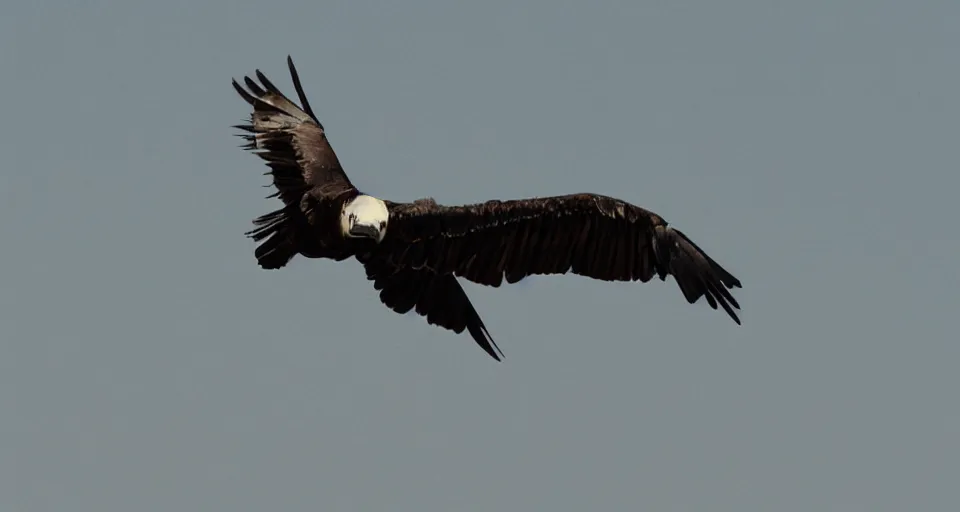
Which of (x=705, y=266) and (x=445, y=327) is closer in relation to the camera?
(x=705, y=266)

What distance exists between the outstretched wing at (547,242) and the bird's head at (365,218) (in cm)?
16

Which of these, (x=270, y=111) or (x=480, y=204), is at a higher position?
(x=270, y=111)

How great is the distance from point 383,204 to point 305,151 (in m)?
2.03

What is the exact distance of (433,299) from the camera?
3244 centimetres

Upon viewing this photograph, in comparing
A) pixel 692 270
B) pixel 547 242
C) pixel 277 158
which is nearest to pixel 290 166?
pixel 277 158

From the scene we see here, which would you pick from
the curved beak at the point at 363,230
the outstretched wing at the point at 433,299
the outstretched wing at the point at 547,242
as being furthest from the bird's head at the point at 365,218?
the outstretched wing at the point at 433,299

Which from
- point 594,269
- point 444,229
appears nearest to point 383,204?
point 444,229

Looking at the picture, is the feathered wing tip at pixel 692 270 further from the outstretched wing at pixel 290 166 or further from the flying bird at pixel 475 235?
Answer: the outstretched wing at pixel 290 166

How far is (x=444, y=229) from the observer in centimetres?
2988

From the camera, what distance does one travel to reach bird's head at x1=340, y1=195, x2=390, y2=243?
2948 cm

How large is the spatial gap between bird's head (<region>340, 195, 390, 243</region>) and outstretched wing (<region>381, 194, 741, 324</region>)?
6.4 inches

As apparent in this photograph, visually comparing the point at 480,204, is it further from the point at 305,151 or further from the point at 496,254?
the point at 305,151

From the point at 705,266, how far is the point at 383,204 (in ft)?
14.6

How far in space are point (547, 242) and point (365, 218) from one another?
99.8 inches
